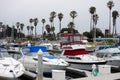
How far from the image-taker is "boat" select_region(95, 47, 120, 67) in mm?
25947

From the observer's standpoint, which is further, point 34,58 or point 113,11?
point 113,11

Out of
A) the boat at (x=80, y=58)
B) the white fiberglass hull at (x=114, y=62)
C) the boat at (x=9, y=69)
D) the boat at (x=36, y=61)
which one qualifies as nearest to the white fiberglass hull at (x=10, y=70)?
the boat at (x=9, y=69)

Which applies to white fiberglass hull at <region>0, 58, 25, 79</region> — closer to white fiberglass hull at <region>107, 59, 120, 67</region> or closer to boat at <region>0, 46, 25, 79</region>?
boat at <region>0, 46, 25, 79</region>

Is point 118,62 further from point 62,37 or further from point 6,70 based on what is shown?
point 6,70

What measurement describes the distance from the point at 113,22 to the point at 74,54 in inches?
3291

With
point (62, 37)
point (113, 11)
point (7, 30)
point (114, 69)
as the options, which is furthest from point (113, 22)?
point (114, 69)

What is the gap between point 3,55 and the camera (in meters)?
20.0

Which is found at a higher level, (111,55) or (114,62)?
(111,55)

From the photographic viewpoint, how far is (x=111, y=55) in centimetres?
2706

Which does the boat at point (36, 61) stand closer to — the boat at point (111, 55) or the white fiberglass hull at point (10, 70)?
the white fiberglass hull at point (10, 70)

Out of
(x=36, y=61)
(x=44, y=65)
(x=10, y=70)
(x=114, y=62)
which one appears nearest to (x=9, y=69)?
(x=10, y=70)

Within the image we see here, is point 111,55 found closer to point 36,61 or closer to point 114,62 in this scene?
point 114,62

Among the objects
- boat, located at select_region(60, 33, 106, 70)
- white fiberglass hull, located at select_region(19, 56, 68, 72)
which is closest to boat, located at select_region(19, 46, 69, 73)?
white fiberglass hull, located at select_region(19, 56, 68, 72)

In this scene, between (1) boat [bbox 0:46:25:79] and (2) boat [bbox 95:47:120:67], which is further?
(2) boat [bbox 95:47:120:67]
